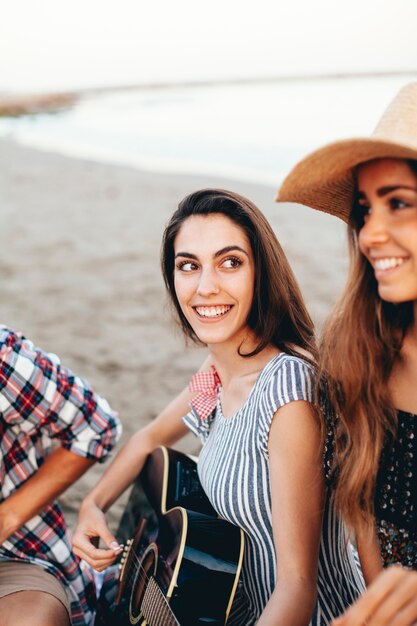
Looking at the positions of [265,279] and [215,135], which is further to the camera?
[215,135]

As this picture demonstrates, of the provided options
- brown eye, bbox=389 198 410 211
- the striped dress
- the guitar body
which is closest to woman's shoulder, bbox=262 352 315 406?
the striped dress

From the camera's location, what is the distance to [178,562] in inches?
78.3

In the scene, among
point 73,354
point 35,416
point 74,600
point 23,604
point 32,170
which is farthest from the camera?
point 32,170

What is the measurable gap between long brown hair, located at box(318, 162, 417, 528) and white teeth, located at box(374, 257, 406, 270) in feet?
0.56

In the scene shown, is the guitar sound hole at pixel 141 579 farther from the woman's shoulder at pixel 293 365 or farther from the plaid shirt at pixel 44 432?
the woman's shoulder at pixel 293 365

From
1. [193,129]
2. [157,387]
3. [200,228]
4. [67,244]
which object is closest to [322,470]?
[200,228]

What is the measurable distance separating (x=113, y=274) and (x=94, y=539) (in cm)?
538

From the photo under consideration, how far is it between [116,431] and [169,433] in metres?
0.41

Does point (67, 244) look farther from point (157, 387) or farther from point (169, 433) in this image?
point (169, 433)

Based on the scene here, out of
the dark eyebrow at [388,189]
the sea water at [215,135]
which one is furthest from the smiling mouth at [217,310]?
the sea water at [215,135]

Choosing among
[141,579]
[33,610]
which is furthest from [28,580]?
[141,579]

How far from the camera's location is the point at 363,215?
1860 millimetres

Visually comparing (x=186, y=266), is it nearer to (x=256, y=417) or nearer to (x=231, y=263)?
(x=231, y=263)

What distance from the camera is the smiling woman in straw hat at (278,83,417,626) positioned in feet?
5.31
